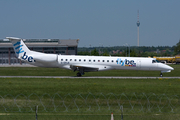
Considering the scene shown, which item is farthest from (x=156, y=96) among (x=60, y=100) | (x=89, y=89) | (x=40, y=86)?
(x=40, y=86)

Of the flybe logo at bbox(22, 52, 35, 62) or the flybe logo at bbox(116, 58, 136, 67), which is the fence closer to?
the flybe logo at bbox(116, 58, 136, 67)

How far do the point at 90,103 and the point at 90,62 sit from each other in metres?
17.5

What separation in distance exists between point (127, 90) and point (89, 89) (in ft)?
10.6

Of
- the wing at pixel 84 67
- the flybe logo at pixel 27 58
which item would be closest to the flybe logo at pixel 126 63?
the wing at pixel 84 67

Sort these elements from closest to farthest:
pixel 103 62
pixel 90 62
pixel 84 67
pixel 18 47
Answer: pixel 84 67, pixel 103 62, pixel 90 62, pixel 18 47

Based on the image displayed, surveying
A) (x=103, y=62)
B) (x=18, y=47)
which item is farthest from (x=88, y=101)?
(x=18, y=47)

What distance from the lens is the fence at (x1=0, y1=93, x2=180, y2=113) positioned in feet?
52.6

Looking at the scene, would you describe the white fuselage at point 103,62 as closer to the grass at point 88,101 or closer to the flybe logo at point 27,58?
the flybe logo at point 27,58

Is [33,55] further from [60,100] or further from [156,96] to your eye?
[156,96]

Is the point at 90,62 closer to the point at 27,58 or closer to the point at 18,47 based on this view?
the point at 27,58

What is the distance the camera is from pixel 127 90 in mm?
21906

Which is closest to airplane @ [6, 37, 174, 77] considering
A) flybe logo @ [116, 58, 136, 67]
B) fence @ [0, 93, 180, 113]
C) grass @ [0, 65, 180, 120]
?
flybe logo @ [116, 58, 136, 67]

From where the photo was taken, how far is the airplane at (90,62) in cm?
3466

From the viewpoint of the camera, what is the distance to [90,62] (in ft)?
115
